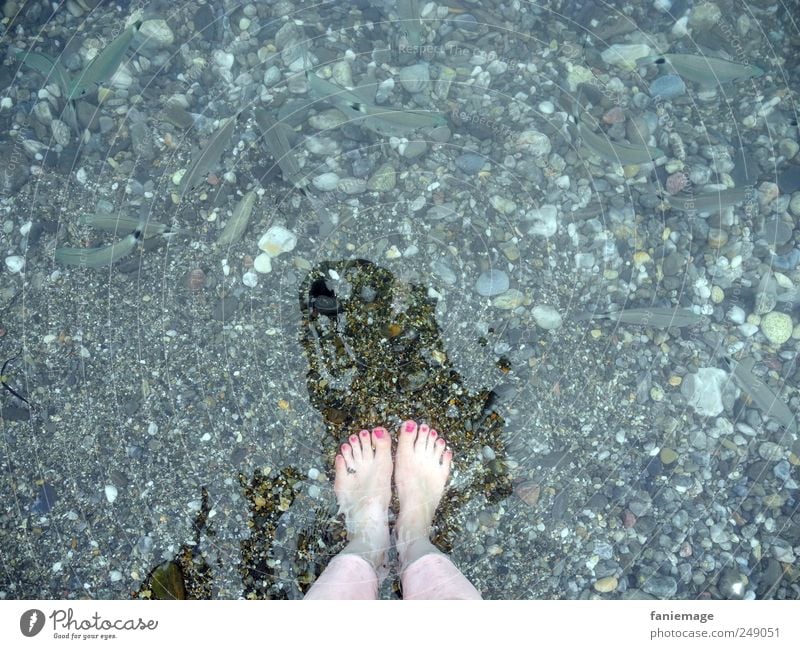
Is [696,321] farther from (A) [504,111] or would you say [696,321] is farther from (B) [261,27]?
(B) [261,27]

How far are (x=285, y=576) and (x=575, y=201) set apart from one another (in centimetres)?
95

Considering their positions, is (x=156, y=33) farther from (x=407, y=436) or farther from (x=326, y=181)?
(x=407, y=436)

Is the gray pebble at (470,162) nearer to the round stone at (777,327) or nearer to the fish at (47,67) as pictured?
the round stone at (777,327)

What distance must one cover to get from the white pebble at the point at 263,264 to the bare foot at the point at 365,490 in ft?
1.25

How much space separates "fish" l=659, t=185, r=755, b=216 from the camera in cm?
120

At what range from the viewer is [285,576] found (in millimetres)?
1150

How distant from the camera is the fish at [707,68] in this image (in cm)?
120

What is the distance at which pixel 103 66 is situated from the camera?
121cm

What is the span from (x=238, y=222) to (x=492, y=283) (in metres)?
0.53

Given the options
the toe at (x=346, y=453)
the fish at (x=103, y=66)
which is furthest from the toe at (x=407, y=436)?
the fish at (x=103, y=66)

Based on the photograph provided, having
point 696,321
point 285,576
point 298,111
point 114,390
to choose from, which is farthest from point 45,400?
point 696,321

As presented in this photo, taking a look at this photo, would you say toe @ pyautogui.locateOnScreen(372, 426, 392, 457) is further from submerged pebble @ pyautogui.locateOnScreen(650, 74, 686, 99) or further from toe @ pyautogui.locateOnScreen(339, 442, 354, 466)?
submerged pebble @ pyautogui.locateOnScreen(650, 74, 686, 99)

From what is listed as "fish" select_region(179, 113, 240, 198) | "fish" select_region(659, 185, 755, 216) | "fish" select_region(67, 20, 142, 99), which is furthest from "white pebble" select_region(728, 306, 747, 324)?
"fish" select_region(67, 20, 142, 99)
